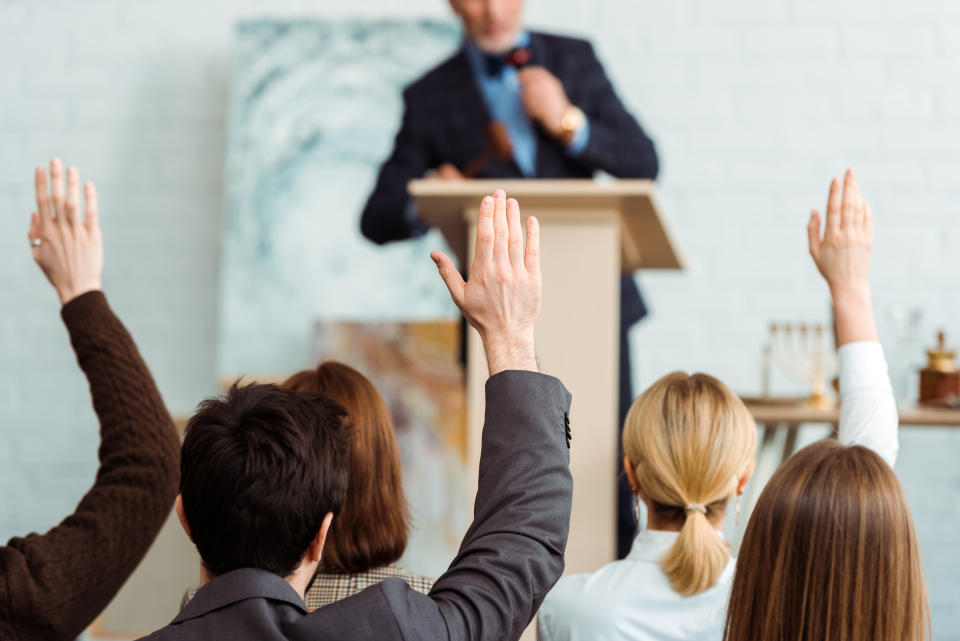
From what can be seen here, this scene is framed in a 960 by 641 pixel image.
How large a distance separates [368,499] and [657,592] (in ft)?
1.13

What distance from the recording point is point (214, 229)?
338cm

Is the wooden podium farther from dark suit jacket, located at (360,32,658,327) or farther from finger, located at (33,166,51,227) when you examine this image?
dark suit jacket, located at (360,32,658,327)

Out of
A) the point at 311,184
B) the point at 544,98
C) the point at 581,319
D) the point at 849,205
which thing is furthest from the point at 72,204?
the point at 311,184

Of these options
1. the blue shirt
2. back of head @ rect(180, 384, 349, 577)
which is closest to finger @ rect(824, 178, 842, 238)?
back of head @ rect(180, 384, 349, 577)

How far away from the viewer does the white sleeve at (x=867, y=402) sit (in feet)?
4.02

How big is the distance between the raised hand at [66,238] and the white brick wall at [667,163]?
217 centimetres

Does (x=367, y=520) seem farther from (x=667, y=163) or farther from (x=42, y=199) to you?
(x=667, y=163)

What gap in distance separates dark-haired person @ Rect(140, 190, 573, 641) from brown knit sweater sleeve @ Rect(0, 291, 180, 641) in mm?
278

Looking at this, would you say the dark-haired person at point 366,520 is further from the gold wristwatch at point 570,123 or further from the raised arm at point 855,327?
the gold wristwatch at point 570,123

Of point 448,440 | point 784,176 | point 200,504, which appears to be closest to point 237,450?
point 200,504

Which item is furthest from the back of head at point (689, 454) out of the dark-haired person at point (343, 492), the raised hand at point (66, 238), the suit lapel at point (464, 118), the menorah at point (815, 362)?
the suit lapel at point (464, 118)

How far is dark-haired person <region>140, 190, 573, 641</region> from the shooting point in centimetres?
72

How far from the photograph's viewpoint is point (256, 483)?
2.55 ft

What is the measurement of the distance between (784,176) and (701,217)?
0.28 metres
